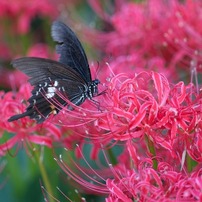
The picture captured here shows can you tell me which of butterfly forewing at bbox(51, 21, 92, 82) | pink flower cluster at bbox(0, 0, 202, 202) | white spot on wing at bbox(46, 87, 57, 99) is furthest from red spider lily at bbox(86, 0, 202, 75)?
white spot on wing at bbox(46, 87, 57, 99)

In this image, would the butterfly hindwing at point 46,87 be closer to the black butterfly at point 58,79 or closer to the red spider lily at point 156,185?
the black butterfly at point 58,79

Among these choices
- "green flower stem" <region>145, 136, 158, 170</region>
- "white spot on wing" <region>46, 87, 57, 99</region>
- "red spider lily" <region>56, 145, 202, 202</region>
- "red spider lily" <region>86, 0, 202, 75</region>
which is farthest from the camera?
"red spider lily" <region>86, 0, 202, 75</region>

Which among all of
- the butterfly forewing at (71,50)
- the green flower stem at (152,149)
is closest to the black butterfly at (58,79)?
the butterfly forewing at (71,50)

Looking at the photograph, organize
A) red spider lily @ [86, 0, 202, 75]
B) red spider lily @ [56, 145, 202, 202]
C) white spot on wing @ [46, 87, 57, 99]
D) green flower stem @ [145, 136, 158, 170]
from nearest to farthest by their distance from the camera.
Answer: red spider lily @ [56, 145, 202, 202]
green flower stem @ [145, 136, 158, 170]
white spot on wing @ [46, 87, 57, 99]
red spider lily @ [86, 0, 202, 75]

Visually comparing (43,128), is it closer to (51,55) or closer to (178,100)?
(178,100)

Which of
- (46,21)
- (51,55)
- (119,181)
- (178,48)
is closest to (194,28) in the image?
(178,48)

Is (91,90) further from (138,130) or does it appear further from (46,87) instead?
(138,130)

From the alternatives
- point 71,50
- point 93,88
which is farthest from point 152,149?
point 71,50

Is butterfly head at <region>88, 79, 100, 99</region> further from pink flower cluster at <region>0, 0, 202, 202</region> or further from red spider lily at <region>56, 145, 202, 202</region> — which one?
red spider lily at <region>56, 145, 202, 202</region>
